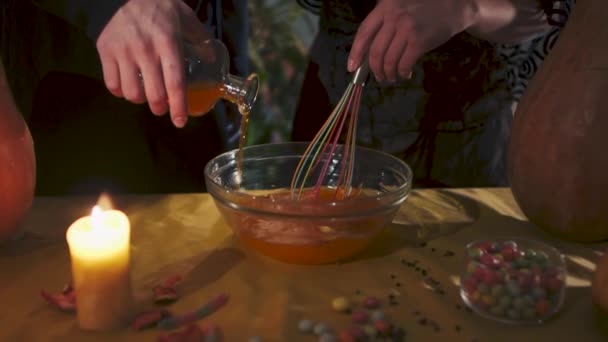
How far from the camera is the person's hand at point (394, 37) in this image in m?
0.91

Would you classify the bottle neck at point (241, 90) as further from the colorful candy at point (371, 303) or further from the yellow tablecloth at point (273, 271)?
the colorful candy at point (371, 303)

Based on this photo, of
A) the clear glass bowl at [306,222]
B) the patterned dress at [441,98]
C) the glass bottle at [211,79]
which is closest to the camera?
the clear glass bowl at [306,222]

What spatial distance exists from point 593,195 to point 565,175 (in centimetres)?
4

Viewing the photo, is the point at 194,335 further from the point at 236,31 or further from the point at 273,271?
the point at 236,31

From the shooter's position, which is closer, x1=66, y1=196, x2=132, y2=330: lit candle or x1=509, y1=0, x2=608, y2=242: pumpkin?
x1=66, y1=196, x2=132, y2=330: lit candle

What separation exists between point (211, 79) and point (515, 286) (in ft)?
1.48

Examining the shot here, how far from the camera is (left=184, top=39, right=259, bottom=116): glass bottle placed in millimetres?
892

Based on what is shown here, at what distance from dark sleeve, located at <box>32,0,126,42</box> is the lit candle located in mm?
413

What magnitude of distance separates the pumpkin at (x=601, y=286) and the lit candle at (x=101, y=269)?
1.53 feet

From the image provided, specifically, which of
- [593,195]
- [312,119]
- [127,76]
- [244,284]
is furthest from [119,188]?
[593,195]

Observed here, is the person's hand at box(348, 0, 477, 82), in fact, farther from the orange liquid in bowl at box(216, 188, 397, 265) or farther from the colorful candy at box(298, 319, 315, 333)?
the colorful candy at box(298, 319, 315, 333)

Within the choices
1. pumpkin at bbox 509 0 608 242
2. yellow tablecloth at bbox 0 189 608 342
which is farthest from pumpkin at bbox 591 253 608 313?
pumpkin at bbox 509 0 608 242

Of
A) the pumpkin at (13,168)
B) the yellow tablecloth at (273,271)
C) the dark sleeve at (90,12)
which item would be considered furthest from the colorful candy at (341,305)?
the dark sleeve at (90,12)

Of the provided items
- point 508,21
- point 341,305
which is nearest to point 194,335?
point 341,305
